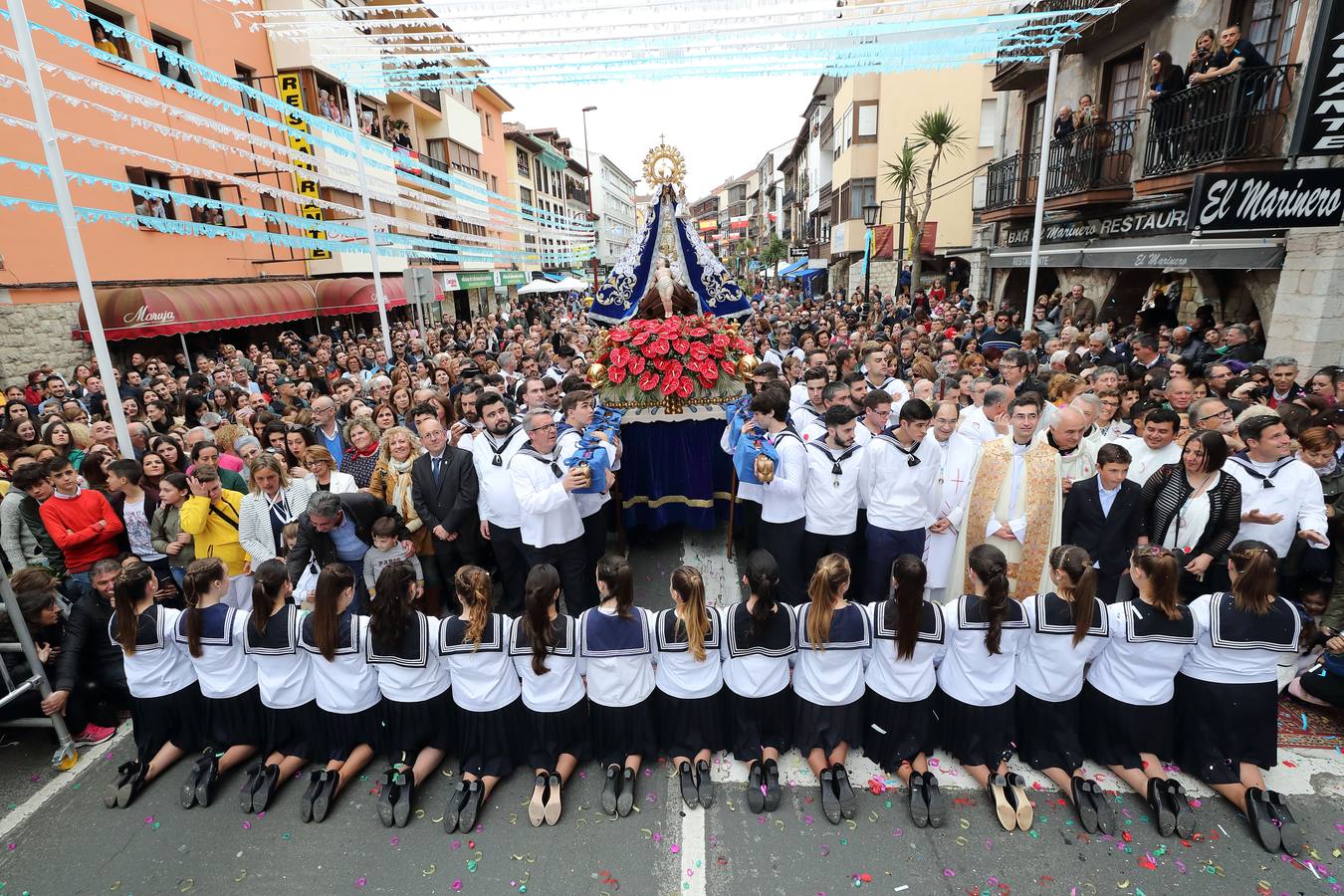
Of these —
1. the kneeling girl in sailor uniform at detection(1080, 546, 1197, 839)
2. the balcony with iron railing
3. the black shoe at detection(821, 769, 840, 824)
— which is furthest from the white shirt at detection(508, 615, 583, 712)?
the balcony with iron railing

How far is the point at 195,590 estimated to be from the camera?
3629 millimetres

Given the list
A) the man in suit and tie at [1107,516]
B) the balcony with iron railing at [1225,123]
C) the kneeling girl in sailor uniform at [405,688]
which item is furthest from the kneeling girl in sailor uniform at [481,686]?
the balcony with iron railing at [1225,123]

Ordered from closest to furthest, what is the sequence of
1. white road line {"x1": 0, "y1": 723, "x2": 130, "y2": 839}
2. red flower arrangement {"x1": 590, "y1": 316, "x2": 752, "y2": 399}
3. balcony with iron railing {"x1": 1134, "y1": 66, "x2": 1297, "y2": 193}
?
white road line {"x1": 0, "y1": 723, "x2": 130, "y2": 839} < red flower arrangement {"x1": 590, "y1": 316, "x2": 752, "y2": 399} < balcony with iron railing {"x1": 1134, "y1": 66, "x2": 1297, "y2": 193}

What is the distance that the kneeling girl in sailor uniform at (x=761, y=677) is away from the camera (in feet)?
11.2

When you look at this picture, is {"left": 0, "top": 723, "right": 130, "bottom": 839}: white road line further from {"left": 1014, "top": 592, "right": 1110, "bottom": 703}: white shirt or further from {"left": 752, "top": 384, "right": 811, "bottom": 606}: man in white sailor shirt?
{"left": 1014, "top": 592, "right": 1110, "bottom": 703}: white shirt

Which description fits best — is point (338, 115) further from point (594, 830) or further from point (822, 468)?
point (594, 830)

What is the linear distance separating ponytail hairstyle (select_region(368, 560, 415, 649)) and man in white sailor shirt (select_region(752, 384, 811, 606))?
91.8 inches

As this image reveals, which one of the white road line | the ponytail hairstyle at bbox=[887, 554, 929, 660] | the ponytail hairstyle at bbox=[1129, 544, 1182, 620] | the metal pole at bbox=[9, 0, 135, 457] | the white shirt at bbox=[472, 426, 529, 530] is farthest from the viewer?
the metal pole at bbox=[9, 0, 135, 457]

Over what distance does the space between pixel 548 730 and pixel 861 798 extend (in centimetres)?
166

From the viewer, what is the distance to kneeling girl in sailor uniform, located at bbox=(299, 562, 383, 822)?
3482 millimetres

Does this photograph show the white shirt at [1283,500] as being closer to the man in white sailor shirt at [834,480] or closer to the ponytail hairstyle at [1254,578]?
the ponytail hairstyle at [1254,578]

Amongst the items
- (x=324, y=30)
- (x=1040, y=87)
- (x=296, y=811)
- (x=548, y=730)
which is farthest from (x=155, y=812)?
(x=1040, y=87)

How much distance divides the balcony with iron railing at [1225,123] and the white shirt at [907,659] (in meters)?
9.41

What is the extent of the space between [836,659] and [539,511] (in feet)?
6.79
